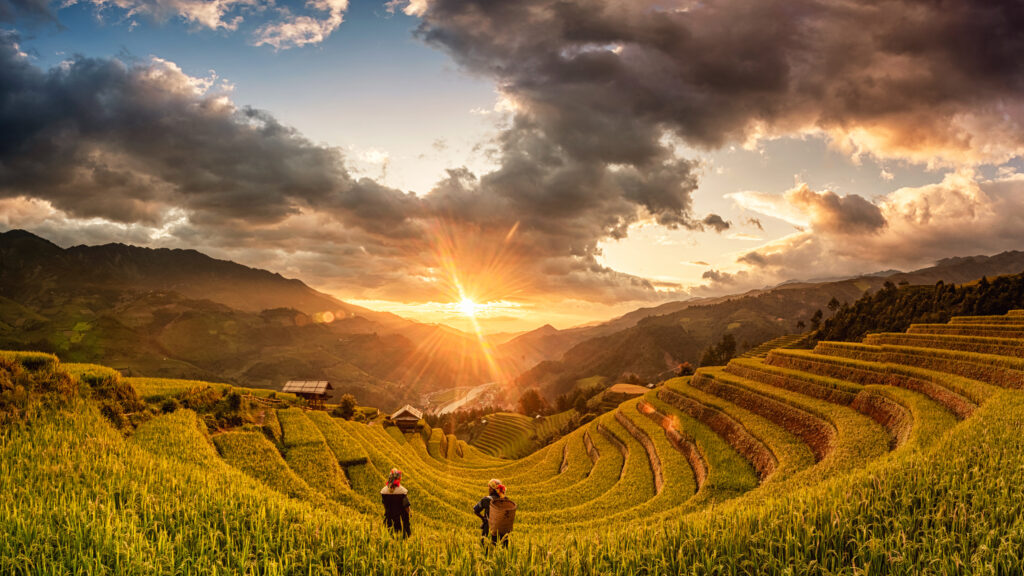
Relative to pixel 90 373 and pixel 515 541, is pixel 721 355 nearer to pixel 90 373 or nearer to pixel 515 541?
pixel 515 541

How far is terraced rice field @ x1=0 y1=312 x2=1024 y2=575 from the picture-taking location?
5.30 m

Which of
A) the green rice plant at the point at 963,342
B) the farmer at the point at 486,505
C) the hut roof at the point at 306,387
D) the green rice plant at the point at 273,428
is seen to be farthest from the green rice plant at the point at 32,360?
the green rice plant at the point at 963,342

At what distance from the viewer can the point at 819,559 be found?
5586mm

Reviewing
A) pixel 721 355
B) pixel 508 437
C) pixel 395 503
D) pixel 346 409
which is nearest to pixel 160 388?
pixel 395 503

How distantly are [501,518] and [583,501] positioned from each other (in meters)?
16.9

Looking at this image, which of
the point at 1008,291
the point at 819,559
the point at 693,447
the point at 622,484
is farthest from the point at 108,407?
the point at 1008,291

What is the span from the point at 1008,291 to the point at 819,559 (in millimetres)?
58553

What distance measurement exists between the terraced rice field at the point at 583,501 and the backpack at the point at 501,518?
0.30 m

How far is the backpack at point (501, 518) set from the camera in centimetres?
719

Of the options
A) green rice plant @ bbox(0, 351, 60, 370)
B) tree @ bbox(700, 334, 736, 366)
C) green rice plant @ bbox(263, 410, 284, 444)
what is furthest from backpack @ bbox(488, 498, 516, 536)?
tree @ bbox(700, 334, 736, 366)

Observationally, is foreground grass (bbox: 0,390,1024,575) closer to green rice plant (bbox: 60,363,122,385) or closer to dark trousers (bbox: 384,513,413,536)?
dark trousers (bbox: 384,513,413,536)

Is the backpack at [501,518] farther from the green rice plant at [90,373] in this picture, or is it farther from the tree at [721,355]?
the tree at [721,355]

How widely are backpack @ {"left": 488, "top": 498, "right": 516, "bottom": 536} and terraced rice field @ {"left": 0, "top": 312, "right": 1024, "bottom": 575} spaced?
302 mm

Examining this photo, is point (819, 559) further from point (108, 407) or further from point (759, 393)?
point (759, 393)
